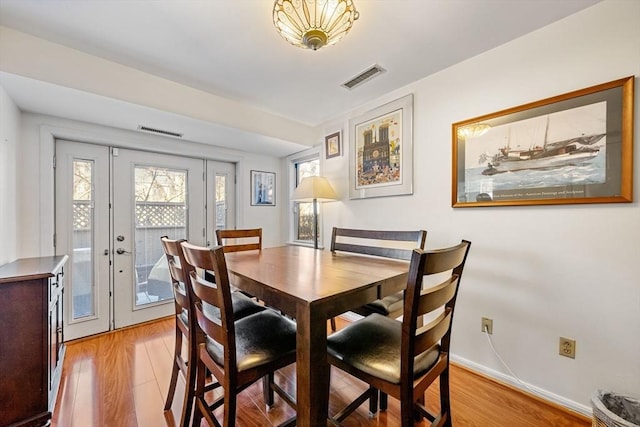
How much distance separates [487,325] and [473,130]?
4.76 ft

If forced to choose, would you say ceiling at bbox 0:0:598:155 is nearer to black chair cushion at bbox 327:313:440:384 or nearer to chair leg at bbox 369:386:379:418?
black chair cushion at bbox 327:313:440:384

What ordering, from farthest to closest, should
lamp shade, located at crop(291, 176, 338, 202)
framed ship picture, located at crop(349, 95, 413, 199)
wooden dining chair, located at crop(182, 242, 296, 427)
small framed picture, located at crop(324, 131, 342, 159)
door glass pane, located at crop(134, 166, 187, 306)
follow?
small framed picture, located at crop(324, 131, 342, 159), door glass pane, located at crop(134, 166, 187, 306), lamp shade, located at crop(291, 176, 338, 202), framed ship picture, located at crop(349, 95, 413, 199), wooden dining chair, located at crop(182, 242, 296, 427)

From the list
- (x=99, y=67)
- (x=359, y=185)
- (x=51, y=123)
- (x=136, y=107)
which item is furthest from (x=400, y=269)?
(x=51, y=123)

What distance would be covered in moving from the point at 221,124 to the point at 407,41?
179 centimetres

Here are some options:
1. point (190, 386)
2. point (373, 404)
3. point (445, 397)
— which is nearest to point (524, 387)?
point (445, 397)

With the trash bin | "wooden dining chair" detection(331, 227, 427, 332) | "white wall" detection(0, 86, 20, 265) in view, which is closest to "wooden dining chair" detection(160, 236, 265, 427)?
"wooden dining chair" detection(331, 227, 427, 332)

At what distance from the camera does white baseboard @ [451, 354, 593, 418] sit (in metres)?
1.51

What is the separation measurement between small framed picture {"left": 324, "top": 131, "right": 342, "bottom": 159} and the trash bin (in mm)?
2676

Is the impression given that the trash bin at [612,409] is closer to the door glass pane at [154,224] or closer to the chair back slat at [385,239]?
the chair back slat at [385,239]

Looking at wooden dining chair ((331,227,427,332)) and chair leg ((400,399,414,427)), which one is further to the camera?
wooden dining chair ((331,227,427,332))

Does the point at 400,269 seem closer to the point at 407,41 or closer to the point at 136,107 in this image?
the point at 407,41

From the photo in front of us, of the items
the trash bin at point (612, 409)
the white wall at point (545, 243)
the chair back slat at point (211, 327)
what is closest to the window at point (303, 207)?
the white wall at point (545, 243)

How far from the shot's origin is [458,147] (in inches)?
80.1

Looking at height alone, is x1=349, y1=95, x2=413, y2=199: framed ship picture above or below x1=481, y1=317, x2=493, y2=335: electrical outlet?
above
